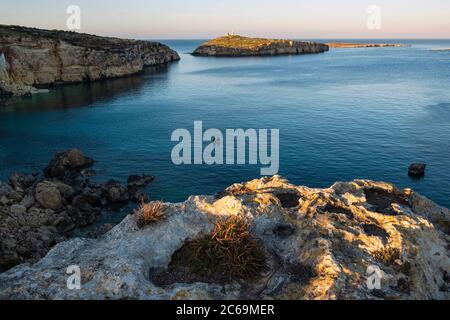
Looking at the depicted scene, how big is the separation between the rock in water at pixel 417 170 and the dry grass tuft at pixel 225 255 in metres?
37.8

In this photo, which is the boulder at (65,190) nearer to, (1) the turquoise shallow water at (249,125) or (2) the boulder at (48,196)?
(2) the boulder at (48,196)

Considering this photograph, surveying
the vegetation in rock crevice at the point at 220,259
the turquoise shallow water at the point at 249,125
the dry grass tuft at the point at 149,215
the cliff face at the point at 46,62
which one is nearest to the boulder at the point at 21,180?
the turquoise shallow water at the point at 249,125

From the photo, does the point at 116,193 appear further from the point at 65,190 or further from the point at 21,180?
the point at 21,180

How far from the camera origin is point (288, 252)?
20125 millimetres

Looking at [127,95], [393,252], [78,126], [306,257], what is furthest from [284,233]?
[127,95]

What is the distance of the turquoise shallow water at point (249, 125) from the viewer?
52625 millimetres

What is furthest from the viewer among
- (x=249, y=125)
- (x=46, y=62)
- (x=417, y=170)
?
(x=46, y=62)

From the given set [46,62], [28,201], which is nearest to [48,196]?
[28,201]

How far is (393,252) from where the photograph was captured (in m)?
19.3

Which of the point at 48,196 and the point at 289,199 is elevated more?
the point at 289,199

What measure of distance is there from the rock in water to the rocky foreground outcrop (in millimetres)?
26681

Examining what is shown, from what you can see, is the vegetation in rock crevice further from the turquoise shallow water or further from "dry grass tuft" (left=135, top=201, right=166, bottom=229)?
the turquoise shallow water

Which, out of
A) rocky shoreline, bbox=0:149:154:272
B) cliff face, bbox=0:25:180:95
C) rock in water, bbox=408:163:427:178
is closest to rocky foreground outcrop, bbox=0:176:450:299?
rocky shoreline, bbox=0:149:154:272

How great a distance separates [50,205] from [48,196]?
3.43ft
